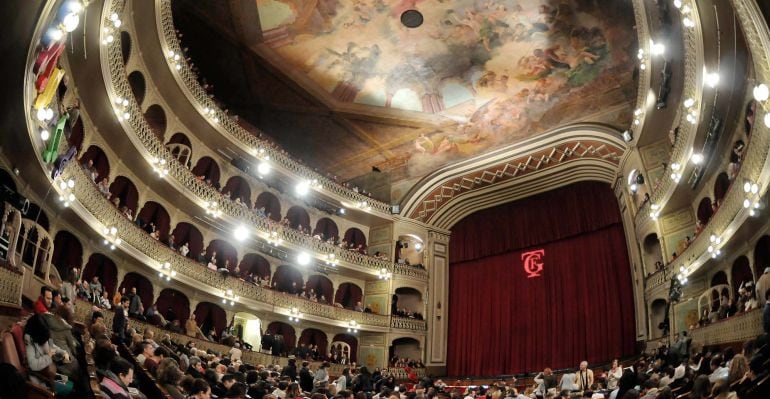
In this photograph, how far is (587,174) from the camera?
21.6 meters

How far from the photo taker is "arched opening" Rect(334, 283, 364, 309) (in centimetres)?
2353

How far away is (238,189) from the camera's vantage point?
68.9 ft

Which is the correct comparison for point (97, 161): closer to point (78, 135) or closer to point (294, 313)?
point (78, 135)

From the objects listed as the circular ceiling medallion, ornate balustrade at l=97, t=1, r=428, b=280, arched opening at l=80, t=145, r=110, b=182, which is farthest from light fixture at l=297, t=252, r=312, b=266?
the circular ceiling medallion

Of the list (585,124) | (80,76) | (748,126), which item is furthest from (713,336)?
(80,76)

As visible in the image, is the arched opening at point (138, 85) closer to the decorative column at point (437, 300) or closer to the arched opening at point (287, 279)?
the arched opening at point (287, 279)

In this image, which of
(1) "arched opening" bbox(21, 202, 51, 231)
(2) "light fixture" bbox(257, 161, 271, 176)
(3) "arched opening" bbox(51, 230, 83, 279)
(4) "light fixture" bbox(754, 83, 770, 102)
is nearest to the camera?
(4) "light fixture" bbox(754, 83, 770, 102)

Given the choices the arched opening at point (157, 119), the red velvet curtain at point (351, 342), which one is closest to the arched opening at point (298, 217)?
the red velvet curtain at point (351, 342)

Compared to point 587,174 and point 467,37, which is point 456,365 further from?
point 467,37

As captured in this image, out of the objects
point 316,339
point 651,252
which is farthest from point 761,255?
point 316,339

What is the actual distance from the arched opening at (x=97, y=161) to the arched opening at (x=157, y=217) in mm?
2126

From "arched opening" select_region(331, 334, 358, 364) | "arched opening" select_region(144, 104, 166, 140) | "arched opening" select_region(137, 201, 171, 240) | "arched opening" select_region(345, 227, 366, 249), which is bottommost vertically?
"arched opening" select_region(331, 334, 358, 364)

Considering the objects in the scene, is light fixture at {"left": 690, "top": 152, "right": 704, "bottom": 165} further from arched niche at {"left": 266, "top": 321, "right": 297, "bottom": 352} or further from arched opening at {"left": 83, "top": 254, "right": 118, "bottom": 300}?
arched opening at {"left": 83, "top": 254, "right": 118, "bottom": 300}

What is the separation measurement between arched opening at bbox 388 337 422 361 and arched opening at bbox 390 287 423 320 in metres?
1.17
